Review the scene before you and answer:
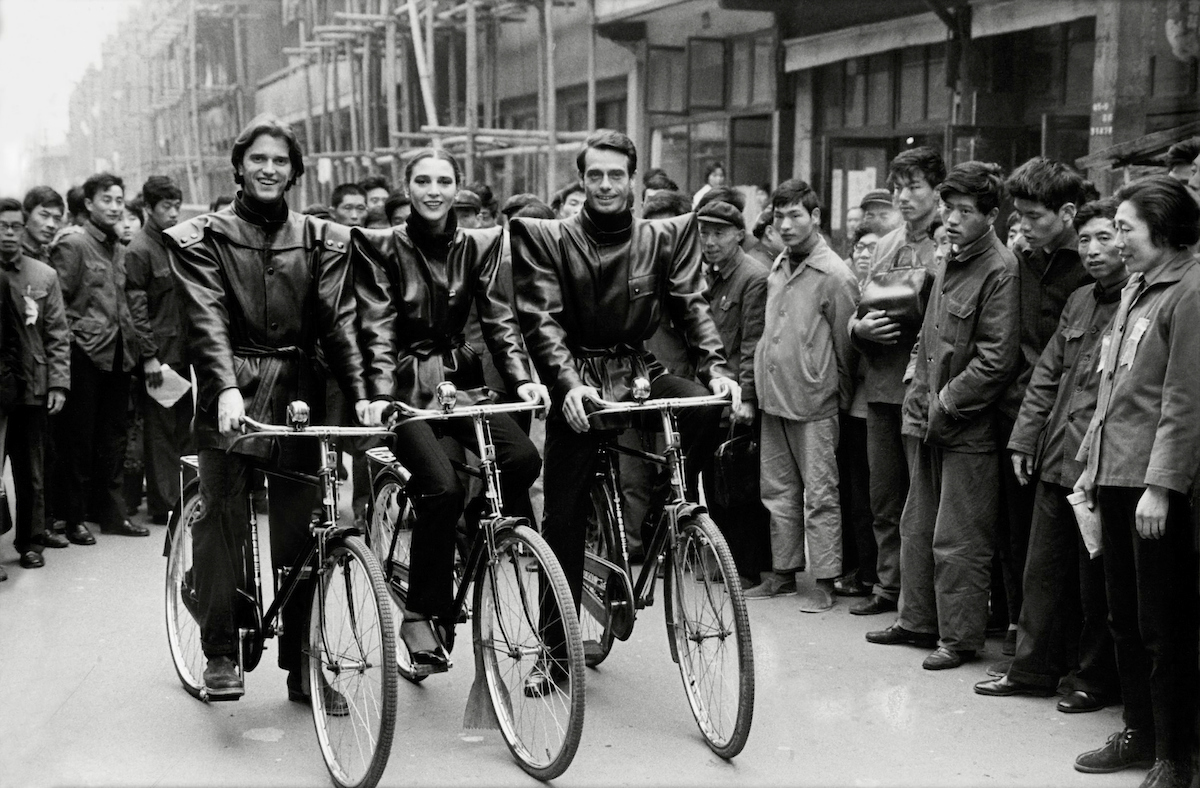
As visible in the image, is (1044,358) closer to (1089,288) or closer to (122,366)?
(1089,288)

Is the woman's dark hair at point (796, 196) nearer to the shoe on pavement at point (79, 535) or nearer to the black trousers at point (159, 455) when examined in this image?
the black trousers at point (159, 455)

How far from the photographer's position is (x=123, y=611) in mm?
7008

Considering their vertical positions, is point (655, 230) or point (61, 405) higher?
point (655, 230)

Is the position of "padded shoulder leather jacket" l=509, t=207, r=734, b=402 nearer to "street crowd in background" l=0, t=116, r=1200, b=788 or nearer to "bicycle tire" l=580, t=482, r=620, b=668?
"street crowd in background" l=0, t=116, r=1200, b=788

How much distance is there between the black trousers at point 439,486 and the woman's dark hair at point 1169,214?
2.23 m

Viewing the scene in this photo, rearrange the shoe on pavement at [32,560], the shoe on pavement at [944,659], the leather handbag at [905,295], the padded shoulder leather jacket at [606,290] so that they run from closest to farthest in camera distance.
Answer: the padded shoulder leather jacket at [606,290]
the shoe on pavement at [944,659]
the leather handbag at [905,295]
the shoe on pavement at [32,560]

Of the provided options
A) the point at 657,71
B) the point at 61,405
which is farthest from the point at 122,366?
the point at 657,71

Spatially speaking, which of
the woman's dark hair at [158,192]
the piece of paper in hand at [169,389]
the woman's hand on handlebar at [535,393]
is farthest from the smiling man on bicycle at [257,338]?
the piece of paper in hand at [169,389]

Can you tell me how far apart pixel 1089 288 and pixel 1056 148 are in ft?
19.8

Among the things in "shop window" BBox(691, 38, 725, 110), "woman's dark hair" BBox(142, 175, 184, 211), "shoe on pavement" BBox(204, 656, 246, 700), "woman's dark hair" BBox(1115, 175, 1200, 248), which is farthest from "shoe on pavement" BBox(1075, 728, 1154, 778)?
"shop window" BBox(691, 38, 725, 110)

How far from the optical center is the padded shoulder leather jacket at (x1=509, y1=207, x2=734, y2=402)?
5410 mm

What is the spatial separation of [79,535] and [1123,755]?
616cm

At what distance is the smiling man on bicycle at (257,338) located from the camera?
5074 mm

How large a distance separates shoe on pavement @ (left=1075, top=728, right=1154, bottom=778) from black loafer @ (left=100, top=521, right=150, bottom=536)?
237 inches
